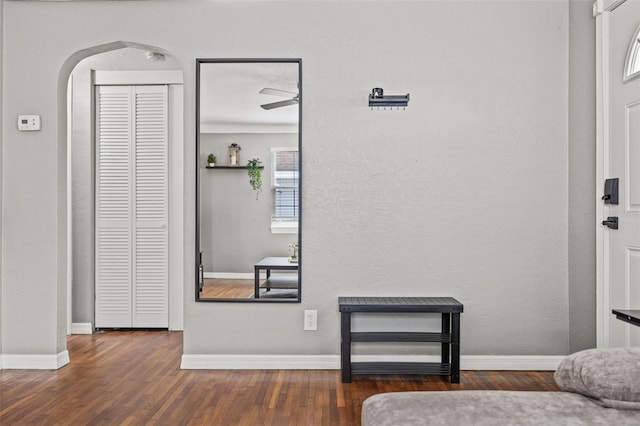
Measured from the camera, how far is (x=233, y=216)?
145 inches

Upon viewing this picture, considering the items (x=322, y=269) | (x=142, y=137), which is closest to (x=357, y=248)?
(x=322, y=269)

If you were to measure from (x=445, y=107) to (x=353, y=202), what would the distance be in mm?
915

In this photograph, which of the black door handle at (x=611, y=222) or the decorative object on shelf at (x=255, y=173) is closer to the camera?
the black door handle at (x=611, y=222)

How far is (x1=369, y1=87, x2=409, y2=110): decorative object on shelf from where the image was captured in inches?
139

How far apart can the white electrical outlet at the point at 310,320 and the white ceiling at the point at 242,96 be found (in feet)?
4.17

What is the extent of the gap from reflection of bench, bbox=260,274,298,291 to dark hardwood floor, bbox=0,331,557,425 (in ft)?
1.88

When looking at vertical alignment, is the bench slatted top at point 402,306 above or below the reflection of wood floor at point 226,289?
below

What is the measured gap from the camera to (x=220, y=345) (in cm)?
364

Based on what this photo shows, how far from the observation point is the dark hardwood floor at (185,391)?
2721 millimetres

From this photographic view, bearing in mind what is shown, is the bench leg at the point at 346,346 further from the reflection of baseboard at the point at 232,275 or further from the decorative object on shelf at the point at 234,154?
the decorative object on shelf at the point at 234,154

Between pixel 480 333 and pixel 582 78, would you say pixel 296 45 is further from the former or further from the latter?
pixel 480 333

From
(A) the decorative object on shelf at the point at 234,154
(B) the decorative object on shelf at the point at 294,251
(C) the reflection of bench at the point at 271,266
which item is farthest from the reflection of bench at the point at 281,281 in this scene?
(A) the decorative object on shelf at the point at 234,154

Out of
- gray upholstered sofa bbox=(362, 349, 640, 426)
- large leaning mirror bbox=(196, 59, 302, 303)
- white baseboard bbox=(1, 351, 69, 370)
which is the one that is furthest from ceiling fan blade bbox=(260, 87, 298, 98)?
gray upholstered sofa bbox=(362, 349, 640, 426)

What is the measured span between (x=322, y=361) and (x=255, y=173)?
4.55ft
